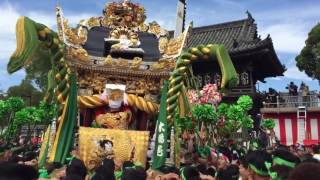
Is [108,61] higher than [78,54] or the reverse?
the reverse

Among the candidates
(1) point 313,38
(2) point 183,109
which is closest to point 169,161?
(2) point 183,109

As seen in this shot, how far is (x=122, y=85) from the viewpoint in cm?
1018

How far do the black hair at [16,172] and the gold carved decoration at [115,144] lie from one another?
5.54 metres

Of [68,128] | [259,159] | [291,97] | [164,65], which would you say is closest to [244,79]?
[291,97]

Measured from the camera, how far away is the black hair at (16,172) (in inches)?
119

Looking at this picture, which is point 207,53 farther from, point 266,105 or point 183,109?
point 266,105

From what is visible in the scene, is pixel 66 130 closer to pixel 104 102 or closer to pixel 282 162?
pixel 104 102

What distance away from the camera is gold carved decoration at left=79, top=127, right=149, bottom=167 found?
873cm

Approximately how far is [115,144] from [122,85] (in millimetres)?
1761

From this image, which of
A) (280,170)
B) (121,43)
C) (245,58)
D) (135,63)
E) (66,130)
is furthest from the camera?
(245,58)

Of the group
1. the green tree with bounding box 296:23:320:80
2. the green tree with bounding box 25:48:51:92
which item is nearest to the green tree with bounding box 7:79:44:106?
the green tree with bounding box 25:48:51:92

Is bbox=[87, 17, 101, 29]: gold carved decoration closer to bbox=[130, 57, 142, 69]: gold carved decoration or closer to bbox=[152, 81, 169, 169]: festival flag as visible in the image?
bbox=[130, 57, 142, 69]: gold carved decoration

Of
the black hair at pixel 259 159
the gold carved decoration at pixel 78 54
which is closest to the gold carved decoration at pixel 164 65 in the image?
the gold carved decoration at pixel 78 54

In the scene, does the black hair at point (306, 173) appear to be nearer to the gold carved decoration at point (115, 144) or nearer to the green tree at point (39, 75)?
the gold carved decoration at point (115, 144)
